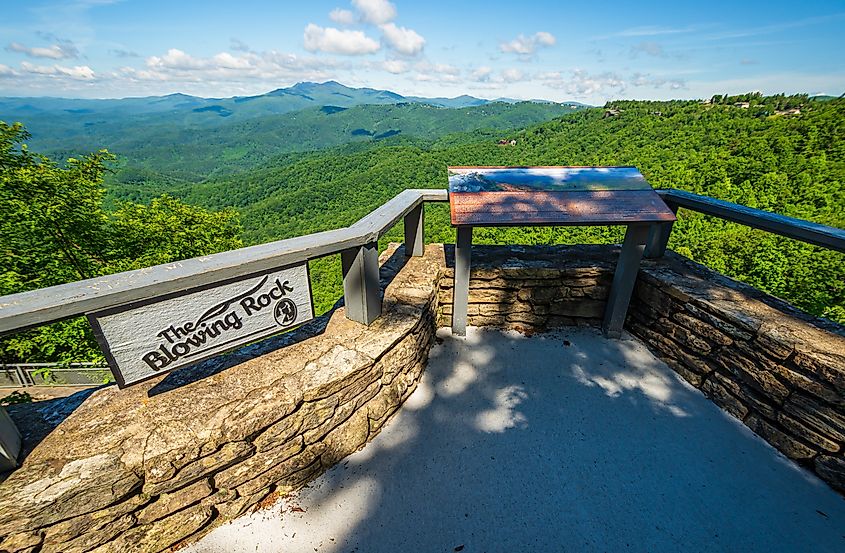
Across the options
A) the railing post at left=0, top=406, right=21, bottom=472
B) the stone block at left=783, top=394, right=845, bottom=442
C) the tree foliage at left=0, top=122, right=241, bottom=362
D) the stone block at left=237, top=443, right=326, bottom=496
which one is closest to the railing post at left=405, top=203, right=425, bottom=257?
the stone block at left=237, top=443, right=326, bottom=496

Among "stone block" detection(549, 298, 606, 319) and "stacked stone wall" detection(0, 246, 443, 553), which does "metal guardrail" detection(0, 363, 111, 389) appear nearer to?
"stacked stone wall" detection(0, 246, 443, 553)

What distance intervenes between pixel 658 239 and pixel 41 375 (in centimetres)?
1289

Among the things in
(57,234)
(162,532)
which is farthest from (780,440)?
(57,234)

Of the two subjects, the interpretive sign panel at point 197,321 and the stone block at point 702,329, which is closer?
the interpretive sign panel at point 197,321

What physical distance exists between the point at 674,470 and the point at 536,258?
2196 millimetres

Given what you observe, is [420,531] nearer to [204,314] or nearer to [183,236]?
[204,314]

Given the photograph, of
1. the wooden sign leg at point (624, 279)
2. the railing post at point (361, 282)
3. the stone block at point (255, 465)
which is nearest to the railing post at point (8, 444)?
the stone block at point (255, 465)

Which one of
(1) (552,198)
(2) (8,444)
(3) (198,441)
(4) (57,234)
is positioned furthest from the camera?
(4) (57,234)

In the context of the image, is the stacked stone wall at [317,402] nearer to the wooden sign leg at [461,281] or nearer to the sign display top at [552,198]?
the wooden sign leg at [461,281]

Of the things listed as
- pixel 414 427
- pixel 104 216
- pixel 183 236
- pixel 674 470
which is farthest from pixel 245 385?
pixel 183 236

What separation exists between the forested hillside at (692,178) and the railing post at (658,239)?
4024 millimetres

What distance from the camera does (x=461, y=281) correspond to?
11.3 feet

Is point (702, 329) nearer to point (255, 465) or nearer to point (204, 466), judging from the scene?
point (255, 465)

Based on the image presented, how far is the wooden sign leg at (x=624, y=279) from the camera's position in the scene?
328 cm
